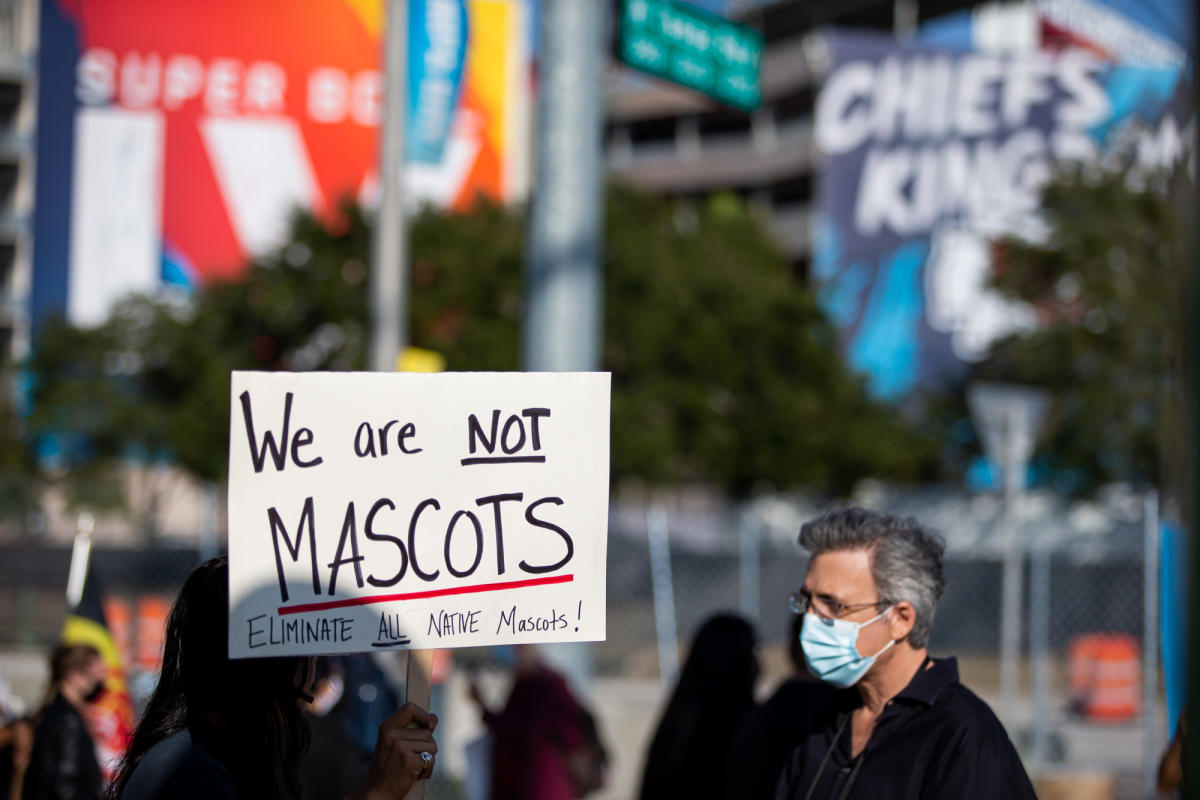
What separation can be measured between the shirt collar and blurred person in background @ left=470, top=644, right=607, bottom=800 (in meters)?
2.96

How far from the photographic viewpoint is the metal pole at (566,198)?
6270mm

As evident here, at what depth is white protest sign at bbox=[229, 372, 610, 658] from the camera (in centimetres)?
278

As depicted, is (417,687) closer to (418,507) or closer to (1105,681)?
(418,507)

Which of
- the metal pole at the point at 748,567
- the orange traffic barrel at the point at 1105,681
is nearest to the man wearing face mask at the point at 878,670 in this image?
the metal pole at the point at 748,567

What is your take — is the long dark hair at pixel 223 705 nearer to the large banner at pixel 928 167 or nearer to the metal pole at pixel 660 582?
the metal pole at pixel 660 582

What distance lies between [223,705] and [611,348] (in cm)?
2211

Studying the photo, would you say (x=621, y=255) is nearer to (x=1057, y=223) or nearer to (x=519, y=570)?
(x=1057, y=223)

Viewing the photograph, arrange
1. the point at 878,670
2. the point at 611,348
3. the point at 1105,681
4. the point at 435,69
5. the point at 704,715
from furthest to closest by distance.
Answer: the point at 435,69 < the point at 611,348 < the point at 1105,681 < the point at 704,715 < the point at 878,670

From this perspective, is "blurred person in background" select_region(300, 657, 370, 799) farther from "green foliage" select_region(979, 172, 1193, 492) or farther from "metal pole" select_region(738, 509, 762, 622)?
"green foliage" select_region(979, 172, 1193, 492)

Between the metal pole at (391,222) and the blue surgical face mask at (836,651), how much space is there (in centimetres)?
638

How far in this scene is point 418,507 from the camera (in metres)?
2.88

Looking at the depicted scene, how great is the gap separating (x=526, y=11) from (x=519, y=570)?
148ft

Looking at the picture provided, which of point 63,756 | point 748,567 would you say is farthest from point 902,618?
point 748,567

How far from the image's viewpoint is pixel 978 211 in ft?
121
